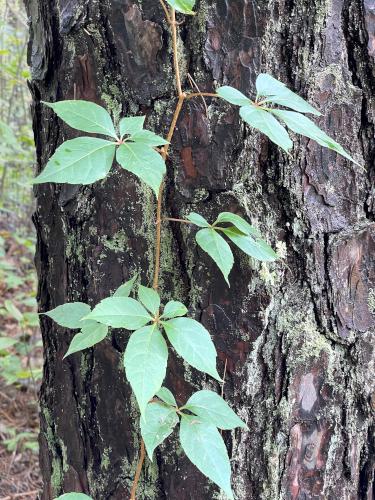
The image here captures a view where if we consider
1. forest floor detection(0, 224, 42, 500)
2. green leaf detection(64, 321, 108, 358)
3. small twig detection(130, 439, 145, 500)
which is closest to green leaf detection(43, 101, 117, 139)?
green leaf detection(64, 321, 108, 358)

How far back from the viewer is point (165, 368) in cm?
64

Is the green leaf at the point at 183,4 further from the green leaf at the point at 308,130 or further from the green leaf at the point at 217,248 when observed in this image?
the green leaf at the point at 217,248

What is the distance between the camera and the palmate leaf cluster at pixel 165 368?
0.64 m

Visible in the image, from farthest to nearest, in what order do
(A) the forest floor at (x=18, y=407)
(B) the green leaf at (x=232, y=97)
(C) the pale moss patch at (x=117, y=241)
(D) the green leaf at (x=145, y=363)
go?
(A) the forest floor at (x=18, y=407), (C) the pale moss patch at (x=117, y=241), (B) the green leaf at (x=232, y=97), (D) the green leaf at (x=145, y=363)

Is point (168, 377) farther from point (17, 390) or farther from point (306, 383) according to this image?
point (17, 390)

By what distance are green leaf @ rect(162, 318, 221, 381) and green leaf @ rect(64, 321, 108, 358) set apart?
0.20 metres

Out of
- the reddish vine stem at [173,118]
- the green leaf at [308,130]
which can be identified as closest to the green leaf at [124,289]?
the reddish vine stem at [173,118]

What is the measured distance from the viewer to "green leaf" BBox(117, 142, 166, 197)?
2.11ft

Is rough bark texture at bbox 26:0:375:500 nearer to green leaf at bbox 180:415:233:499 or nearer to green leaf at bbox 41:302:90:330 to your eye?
green leaf at bbox 41:302:90:330

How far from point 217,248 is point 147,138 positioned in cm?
21

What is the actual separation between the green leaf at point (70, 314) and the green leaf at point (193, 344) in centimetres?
27

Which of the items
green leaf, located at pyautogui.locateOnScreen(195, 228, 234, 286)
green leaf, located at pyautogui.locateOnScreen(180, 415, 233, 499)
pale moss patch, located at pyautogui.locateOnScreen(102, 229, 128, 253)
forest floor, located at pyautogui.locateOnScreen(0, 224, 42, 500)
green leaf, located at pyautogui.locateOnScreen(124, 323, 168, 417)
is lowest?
forest floor, located at pyautogui.locateOnScreen(0, 224, 42, 500)

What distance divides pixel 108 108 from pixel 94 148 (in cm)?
27

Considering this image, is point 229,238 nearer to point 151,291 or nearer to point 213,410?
point 151,291
